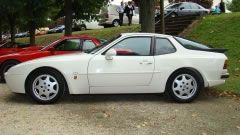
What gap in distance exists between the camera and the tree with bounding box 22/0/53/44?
23531 mm

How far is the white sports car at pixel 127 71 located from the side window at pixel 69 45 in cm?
402

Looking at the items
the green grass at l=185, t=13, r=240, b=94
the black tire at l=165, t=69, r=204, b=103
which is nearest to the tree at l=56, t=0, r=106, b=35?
the green grass at l=185, t=13, r=240, b=94

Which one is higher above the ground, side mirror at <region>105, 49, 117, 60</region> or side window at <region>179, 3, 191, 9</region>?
side window at <region>179, 3, 191, 9</region>

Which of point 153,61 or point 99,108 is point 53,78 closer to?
point 99,108

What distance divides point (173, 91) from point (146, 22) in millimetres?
4960

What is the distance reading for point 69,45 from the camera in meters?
13.9

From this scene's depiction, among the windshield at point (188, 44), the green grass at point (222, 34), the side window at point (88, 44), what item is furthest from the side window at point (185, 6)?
the windshield at point (188, 44)

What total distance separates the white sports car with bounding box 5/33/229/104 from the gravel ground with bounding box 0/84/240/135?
297mm

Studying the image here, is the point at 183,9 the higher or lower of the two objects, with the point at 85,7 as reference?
higher

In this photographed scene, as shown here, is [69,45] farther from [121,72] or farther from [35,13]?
[35,13]

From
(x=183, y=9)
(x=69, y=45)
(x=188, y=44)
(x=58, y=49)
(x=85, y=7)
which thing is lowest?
(x=58, y=49)

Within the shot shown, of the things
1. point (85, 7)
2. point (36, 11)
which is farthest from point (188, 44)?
point (36, 11)

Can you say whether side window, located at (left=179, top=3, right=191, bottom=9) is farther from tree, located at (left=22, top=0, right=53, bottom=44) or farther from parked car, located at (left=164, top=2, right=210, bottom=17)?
tree, located at (left=22, top=0, right=53, bottom=44)

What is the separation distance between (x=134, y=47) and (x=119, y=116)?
1.84m
